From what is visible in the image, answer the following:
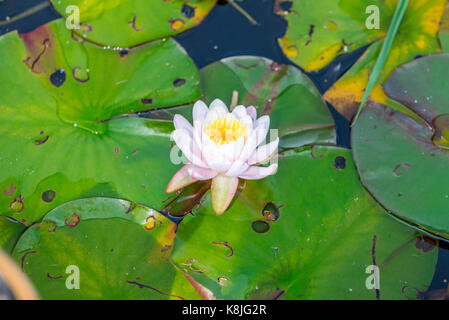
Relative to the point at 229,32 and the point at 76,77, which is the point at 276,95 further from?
the point at 76,77

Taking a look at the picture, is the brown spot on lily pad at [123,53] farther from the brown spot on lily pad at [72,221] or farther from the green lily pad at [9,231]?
the green lily pad at [9,231]

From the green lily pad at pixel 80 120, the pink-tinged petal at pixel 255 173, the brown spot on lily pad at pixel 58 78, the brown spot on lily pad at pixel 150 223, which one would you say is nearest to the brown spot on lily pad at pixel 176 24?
the green lily pad at pixel 80 120

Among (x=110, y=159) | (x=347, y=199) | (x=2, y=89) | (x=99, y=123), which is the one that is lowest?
(x=347, y=199)

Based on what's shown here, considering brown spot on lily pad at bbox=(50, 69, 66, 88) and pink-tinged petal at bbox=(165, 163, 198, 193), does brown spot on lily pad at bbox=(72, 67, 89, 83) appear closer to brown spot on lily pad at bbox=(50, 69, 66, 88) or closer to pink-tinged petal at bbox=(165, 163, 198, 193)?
brown spot on lily pad at bbox=(50, 69, 66, 88)

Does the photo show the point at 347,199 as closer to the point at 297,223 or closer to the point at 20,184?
the point at 297,223

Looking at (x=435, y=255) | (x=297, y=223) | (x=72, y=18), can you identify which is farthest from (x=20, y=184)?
(x=435, y=255)

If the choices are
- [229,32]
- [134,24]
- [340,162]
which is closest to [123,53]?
[134,24]

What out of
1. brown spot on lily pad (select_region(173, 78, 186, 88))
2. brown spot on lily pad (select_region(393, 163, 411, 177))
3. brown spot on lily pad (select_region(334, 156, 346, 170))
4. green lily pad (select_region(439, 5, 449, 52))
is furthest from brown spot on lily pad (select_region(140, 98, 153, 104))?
green lily pad (select_region(439, 5, 449, 52))
